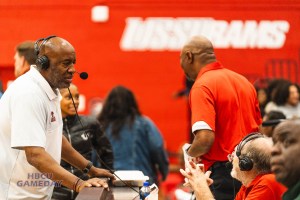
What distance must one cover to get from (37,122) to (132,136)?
Result: 3.02 meters

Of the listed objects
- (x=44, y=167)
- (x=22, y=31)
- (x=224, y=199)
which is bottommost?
(x=224, y=199)

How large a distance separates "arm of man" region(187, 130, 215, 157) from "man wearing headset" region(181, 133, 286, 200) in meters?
0.58

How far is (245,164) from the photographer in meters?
4.32

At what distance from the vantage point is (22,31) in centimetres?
877

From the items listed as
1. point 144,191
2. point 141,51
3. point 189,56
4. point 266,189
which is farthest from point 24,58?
point 141,51

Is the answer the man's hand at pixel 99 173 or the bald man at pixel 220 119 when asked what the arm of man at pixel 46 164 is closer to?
the man's hand at pixel 99 173

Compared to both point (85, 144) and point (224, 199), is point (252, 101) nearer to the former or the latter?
point (224, 199)

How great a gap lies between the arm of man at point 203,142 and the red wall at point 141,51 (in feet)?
12.4

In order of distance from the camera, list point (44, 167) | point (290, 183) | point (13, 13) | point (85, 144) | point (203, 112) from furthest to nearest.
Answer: point (13, 13) → point (85, 144) → point (203, 112) → point (44, 167) → point (290, 183)

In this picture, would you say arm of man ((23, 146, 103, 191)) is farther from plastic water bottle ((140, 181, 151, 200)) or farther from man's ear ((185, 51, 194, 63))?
man's ear ((185, 51, 194, 63))

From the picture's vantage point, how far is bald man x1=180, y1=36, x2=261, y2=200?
520cm

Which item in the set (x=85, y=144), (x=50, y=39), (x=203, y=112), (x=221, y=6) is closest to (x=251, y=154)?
(x=203, y=112)

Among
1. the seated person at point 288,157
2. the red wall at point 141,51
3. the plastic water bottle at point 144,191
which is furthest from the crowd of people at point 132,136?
the red wall at point 141,51

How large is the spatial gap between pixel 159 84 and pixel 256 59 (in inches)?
44.6
